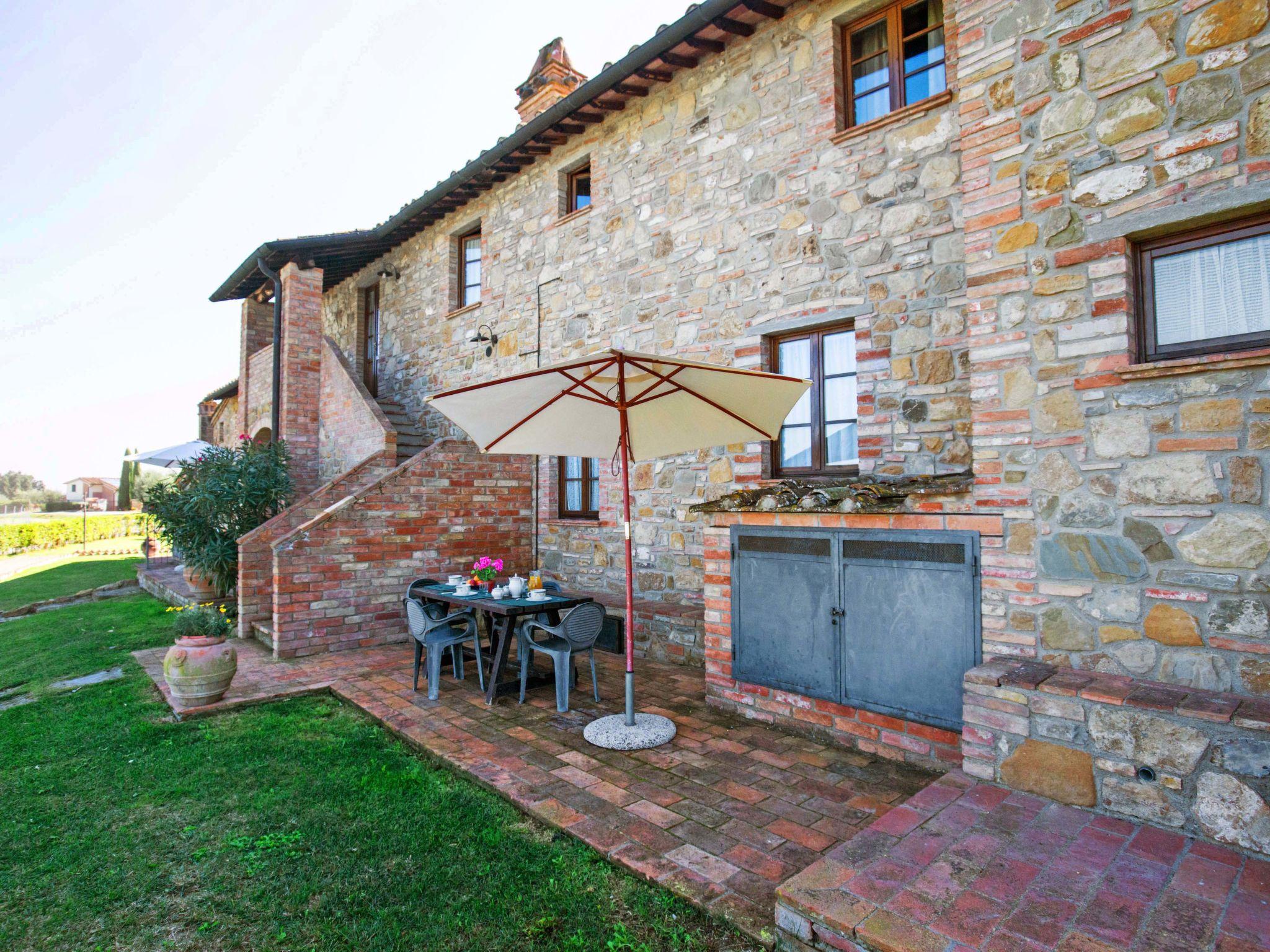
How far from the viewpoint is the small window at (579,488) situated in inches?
314

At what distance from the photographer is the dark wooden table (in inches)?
199

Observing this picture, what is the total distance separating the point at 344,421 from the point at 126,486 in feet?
79.2

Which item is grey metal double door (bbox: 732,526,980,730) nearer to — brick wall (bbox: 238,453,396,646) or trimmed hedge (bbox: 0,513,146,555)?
brick wall (bbox: 238,453,396,646)

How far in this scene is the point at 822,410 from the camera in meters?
5.61

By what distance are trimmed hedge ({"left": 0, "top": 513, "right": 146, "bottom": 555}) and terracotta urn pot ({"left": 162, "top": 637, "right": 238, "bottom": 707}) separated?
19072 mm

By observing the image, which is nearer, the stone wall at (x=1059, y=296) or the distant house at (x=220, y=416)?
the stone wall at (x=1059, y=296)

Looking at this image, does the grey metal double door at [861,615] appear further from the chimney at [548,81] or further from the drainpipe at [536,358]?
the chimney at [548,81]

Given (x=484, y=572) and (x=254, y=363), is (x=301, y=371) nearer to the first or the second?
(x=254, y=363)

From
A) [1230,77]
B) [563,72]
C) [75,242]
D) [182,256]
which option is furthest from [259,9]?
[75,242]

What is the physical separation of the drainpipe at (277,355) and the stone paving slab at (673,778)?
5897 millimetres

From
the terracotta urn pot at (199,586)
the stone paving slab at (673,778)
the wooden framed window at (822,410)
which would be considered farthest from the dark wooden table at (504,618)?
the terracotta urn pot at (199,586)

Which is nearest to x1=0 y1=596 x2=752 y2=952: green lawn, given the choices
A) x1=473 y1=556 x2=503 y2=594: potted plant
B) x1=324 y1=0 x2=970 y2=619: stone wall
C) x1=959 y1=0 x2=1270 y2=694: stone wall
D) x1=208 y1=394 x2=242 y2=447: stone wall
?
x1=473 y1=556 x2=503 y2=594: potted plant

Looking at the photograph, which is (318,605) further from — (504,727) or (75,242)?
(75,242)

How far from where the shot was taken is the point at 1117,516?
3.03 metres
